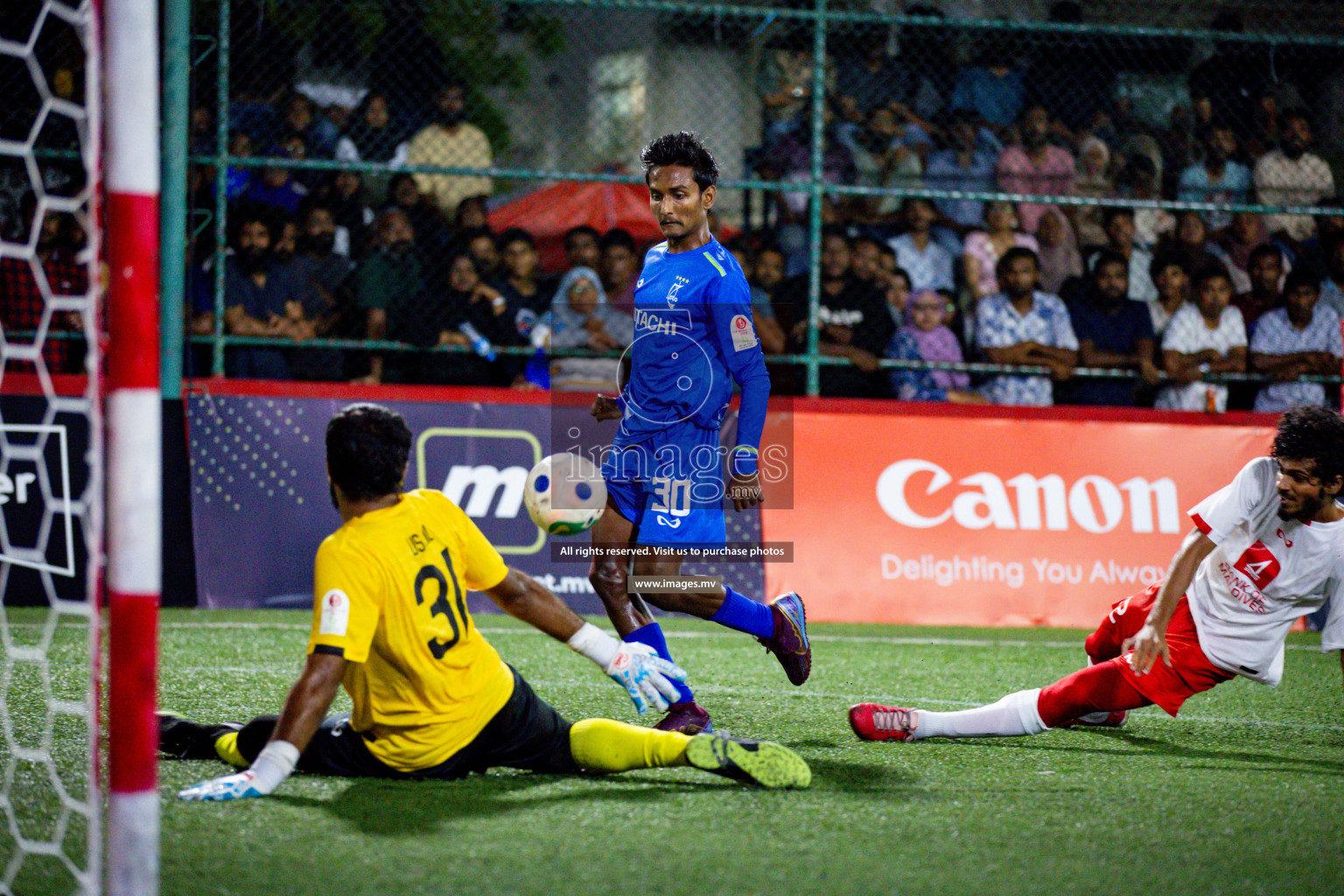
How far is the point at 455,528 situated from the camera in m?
3.73

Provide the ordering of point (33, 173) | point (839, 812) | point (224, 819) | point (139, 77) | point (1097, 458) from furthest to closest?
point (1097, 458), point (33, 173), point (839, 812), point (224, 819), point (139, 77)

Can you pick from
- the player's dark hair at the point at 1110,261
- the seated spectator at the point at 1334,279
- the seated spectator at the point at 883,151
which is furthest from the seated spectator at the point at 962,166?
the seated spectator at the point at 1334,279

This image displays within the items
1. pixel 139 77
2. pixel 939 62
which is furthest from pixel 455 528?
pixel 939 62

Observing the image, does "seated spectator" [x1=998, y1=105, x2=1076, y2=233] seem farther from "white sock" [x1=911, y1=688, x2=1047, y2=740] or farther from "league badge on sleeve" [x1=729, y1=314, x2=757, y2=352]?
"white sock" [x1=911, y1=688, x2=1047, y2=740]

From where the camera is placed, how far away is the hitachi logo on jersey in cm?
482

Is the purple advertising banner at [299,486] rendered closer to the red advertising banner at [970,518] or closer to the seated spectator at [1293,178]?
the red advertising banner at [970,518]

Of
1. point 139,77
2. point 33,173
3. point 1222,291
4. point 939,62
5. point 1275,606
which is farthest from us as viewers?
point 939,62

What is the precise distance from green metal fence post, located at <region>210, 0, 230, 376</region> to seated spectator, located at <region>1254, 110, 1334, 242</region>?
25.4ft

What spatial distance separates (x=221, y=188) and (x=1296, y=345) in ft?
24.5

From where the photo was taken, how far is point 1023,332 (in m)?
9.15

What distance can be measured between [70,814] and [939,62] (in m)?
9.39

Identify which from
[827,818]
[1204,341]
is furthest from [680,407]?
[1204,341]

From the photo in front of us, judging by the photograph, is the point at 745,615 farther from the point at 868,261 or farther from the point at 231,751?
the point at 868,261

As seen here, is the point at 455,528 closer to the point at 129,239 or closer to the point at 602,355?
the point at 129,239
